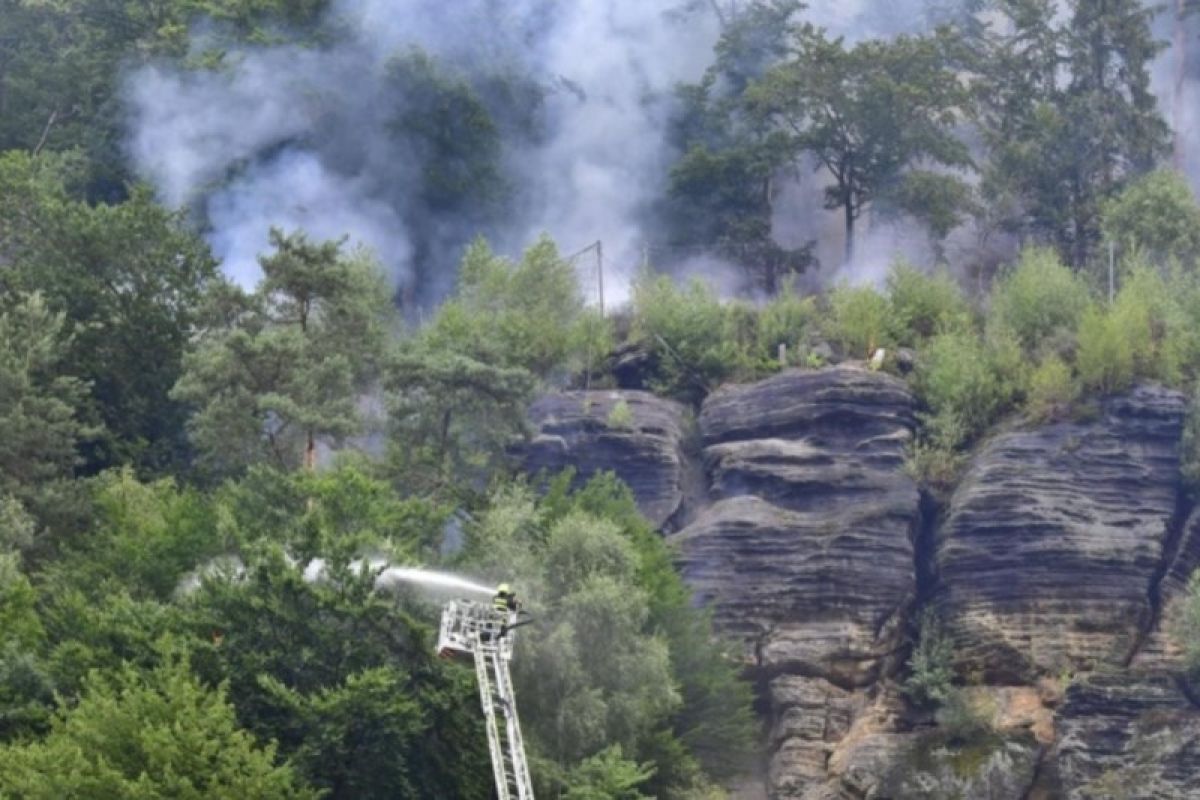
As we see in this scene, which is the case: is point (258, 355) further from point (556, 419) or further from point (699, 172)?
point (699, 172)

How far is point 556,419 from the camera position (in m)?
50.0

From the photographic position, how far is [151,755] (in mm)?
34562

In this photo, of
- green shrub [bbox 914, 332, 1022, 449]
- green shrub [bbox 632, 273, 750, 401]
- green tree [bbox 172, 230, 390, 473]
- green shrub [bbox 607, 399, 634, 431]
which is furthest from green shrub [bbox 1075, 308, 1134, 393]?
green tree [bbox 172, 230, 390, 473]

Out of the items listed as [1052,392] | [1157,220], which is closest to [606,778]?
[1052,392]

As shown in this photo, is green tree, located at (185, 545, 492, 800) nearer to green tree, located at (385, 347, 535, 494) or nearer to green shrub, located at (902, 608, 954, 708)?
green tree, located at (385, 347, 535, 494)

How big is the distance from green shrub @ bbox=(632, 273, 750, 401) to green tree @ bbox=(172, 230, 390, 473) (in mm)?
7328

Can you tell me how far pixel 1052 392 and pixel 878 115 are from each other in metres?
11.1

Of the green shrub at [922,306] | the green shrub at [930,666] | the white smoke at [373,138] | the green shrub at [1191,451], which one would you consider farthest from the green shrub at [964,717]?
the white smoke at [373,138]

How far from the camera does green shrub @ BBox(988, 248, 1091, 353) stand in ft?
169

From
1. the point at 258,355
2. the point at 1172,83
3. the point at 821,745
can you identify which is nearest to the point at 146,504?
the point at 258,355

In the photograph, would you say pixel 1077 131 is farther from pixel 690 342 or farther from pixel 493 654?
pixel 493 654

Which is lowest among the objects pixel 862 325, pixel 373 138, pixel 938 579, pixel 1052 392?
pixel 938 579

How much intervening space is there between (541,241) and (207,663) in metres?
19.4

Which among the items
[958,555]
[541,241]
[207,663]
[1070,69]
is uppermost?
[1070,69]
